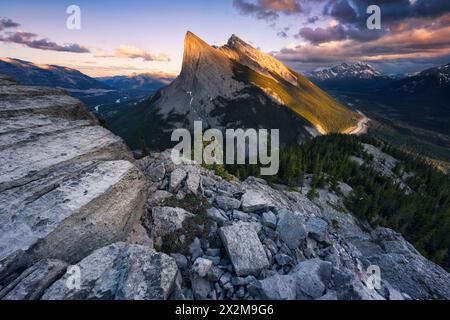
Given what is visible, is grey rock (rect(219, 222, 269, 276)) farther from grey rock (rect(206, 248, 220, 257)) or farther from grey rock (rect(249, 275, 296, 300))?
grey rock (rect(249, 275, 296, 300))

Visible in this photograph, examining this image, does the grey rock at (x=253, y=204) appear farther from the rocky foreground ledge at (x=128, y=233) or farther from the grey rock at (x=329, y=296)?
the grey rock at (x=329, y=296)

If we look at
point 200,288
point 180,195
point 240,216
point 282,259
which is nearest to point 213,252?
point 200,288

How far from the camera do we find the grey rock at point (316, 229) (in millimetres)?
22781

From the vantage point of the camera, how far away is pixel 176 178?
26.8 metres

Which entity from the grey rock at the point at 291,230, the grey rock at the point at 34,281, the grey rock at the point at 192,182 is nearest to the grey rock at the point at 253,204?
the grey rock at the point at 291,230

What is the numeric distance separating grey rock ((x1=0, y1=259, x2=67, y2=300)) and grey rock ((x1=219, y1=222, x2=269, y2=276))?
1049 centimetres

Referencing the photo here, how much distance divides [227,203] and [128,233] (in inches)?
401

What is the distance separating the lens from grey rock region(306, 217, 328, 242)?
2278 cm

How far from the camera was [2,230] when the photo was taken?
46.2 feet

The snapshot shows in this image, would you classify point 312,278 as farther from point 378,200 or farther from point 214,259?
point 378,200

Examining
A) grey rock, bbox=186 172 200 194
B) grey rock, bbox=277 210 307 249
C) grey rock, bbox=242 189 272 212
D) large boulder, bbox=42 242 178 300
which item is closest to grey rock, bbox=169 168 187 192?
grey rock, bbox=186 172 200 194
